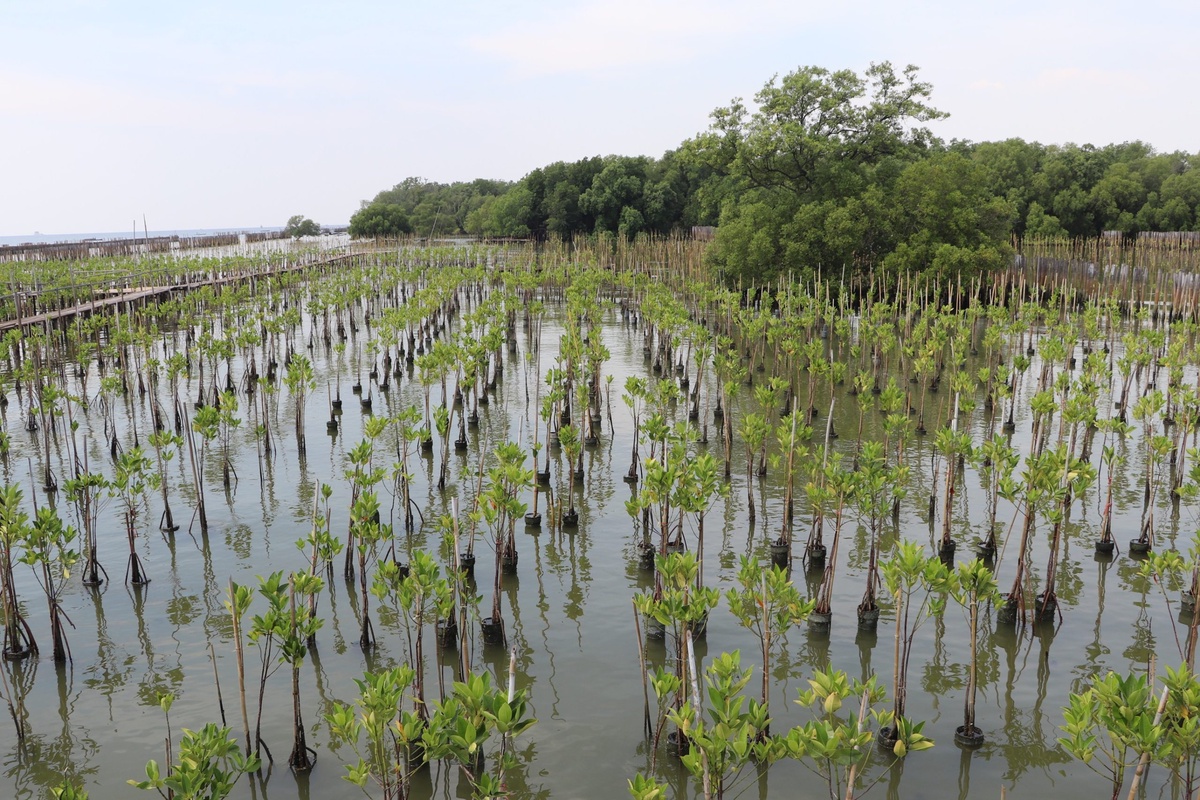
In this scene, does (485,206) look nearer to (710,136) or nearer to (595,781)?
(710,136)

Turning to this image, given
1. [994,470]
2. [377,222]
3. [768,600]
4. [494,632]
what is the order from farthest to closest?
[377,222], [994,470], [494,632], [768,600]

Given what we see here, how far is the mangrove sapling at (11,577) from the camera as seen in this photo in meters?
7.41

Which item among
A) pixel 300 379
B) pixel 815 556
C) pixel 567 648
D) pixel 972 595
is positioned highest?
pixel 300 379

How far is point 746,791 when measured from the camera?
6453 mm

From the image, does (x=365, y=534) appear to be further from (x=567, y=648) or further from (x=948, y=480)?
(x=948, y=480)

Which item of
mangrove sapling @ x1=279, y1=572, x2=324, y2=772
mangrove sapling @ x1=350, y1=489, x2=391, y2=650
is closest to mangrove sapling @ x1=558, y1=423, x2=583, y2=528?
mangrove sapling @ x1=350, y1=489, x2=391, y2=650

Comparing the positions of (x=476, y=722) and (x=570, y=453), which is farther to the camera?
(x=570, y=453)

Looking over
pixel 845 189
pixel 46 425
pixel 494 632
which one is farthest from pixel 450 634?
pixel 845 189

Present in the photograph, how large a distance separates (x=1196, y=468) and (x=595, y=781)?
7457 mm

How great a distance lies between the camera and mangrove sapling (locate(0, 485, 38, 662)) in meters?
7.41

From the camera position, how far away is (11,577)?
25.3ft

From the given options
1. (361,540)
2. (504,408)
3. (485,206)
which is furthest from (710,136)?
(485,206)

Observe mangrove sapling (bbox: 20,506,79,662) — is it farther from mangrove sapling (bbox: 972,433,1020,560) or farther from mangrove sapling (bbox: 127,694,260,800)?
mangrove sapling (bbox: 972,433,1020,560)

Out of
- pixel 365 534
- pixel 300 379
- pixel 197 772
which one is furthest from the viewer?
pixel 300 379
